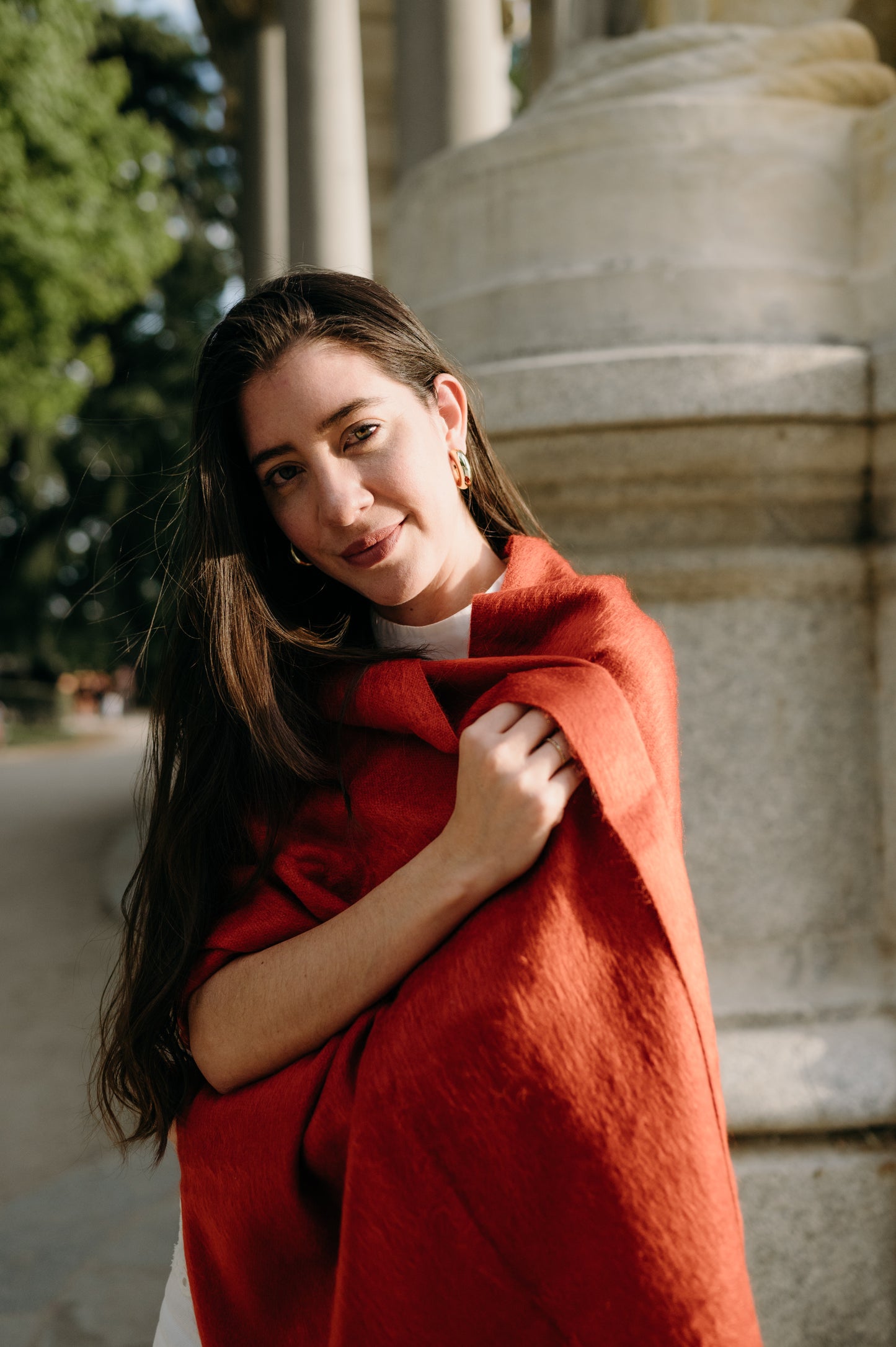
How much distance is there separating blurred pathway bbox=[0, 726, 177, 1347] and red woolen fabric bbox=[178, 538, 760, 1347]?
2.96 feet

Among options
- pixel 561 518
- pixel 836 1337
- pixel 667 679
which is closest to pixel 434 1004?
pixel 667 679

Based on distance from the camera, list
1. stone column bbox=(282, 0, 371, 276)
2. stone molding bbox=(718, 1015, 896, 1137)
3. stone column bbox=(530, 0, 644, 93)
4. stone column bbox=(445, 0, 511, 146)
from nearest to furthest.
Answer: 1. stone molding bbox=(718, 1015, 896, 1137)
2. stone column bbox=(530, 0, 644, 93)
3. stone column bbox=(445, 0, 511, 146)
4. stone column bbox=(282, 0, 371, 276)

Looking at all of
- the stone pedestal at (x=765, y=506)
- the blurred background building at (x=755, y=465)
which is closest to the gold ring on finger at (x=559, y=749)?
the blurred background building at (x=755, y=465)

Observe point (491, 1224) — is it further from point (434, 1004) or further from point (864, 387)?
point (864, 387)

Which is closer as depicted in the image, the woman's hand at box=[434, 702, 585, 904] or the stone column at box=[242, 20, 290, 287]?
the woman's hand at box=[434, 702, 585, 904]

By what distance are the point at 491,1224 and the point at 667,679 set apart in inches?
25.0

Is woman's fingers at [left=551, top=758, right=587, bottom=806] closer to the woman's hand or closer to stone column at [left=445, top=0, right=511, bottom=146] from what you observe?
the woman's hand

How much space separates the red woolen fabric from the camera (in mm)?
1117

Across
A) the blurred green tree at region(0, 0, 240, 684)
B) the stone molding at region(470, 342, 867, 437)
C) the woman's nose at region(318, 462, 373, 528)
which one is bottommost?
the blurred green tree at region(0, 0, 240, 684)

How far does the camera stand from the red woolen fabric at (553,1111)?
1117 mm

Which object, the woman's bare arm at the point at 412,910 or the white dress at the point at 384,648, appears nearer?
the woman's bare arm at the point at 412,910

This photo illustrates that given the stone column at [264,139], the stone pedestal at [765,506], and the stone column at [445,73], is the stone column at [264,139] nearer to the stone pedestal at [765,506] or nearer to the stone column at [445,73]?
the stone column at [445,73]

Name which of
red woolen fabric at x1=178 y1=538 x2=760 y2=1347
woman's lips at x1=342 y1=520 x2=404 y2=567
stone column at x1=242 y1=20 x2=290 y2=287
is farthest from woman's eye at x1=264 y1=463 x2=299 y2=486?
stone column at x1=242 y1=20 x2=290 y2=287

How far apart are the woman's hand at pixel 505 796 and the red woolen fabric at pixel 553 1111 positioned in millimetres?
26
